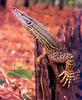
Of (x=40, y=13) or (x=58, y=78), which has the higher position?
(x=40, y=13)

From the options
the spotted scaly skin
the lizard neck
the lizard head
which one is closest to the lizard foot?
the spotted scaly skin

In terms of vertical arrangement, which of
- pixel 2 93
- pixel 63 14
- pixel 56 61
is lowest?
pixel 2 93

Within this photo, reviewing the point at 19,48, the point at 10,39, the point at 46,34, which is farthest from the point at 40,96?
the point at 10,39

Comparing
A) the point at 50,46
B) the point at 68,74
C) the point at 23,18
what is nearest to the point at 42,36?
the point at 50,46

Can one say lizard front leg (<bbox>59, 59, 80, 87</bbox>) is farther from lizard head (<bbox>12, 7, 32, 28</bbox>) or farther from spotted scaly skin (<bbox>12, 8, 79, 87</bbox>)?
lizard head (<bbox>12, 7, 32, 28</bbox>)

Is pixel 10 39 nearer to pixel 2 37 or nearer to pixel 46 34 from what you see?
pixel 2 37

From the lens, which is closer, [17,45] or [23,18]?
[23,18]

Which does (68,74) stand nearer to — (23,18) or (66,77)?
(66,77)

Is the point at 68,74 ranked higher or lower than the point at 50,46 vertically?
lower
